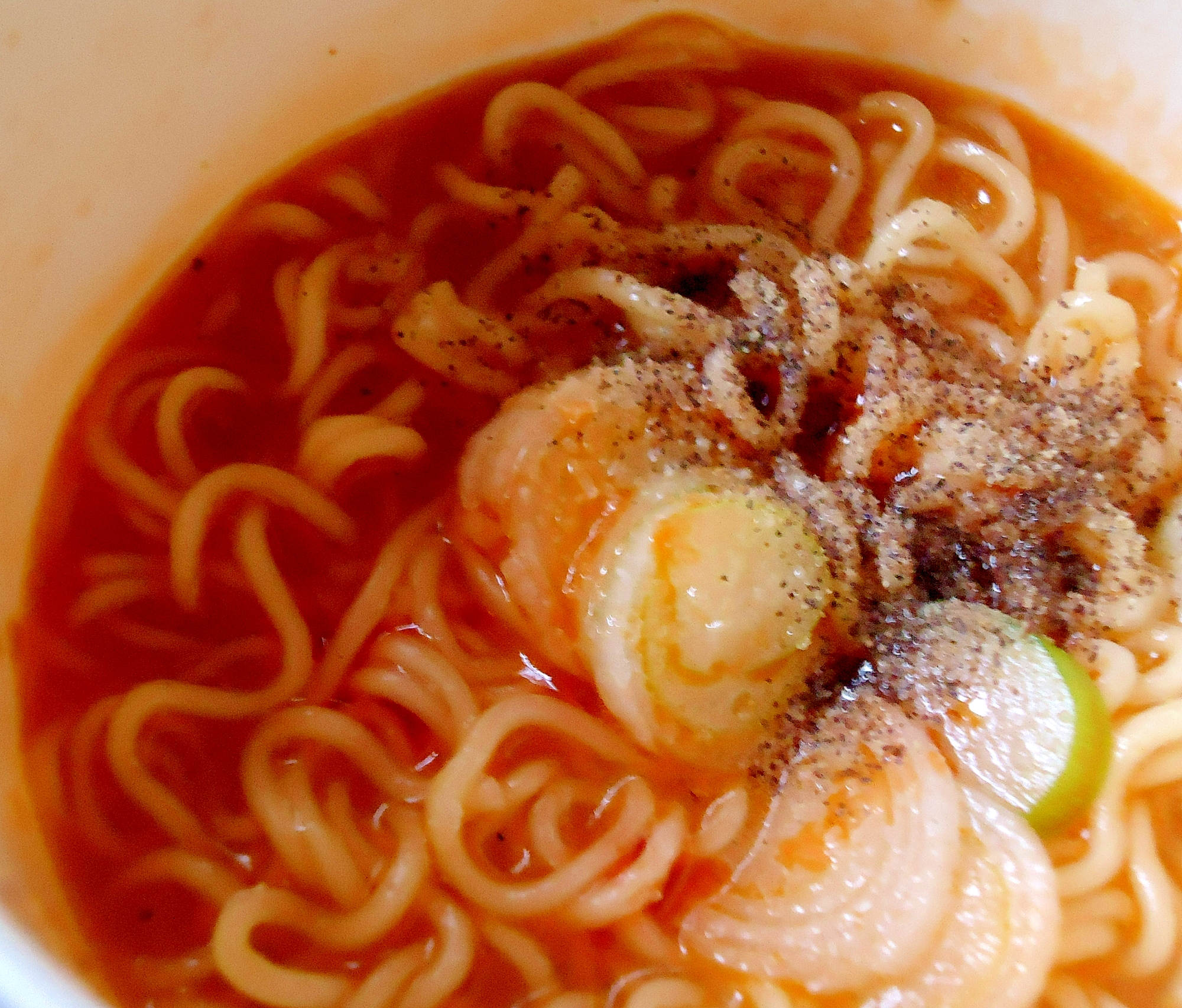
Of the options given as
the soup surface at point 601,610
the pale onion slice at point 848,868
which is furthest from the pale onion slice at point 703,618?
the pale onion slice at point 848,868

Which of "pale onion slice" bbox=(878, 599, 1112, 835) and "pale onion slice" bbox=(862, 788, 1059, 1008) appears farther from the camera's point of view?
"pale onion slice" bbox=(878, 599, 1112, 835)

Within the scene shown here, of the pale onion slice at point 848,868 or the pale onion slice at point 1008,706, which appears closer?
the pale onion slice at point 848,868

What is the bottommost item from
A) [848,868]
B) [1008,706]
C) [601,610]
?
[848,868]

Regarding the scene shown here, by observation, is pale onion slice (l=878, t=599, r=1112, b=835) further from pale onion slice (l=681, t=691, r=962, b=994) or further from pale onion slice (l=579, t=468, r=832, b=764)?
pale onion slice (l=579, t=468, r=832, b=764)

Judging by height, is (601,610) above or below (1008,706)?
below

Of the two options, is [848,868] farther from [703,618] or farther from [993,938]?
[703,618]

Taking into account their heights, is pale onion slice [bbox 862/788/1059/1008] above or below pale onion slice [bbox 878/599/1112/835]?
below

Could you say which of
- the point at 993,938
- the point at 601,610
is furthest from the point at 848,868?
the point at 601,610

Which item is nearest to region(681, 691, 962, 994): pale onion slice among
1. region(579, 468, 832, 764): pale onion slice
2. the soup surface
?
the soup surface

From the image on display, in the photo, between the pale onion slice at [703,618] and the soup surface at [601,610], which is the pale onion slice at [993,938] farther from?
the pale onion slice at [703,618]
